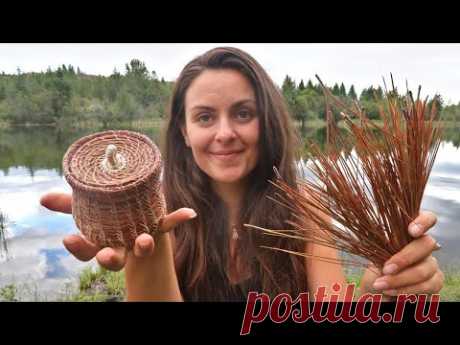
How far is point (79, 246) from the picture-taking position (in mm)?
1384

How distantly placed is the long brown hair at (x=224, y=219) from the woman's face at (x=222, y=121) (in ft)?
0.16

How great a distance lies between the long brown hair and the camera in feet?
5.82

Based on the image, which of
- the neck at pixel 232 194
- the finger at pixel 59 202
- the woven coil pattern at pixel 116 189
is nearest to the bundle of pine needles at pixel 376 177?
the woven coil pattern at pixel 116 189

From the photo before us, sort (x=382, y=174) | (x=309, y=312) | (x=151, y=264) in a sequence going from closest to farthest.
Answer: (x=382, y=174)
(x=151, y=264)
(x=309, y=312)

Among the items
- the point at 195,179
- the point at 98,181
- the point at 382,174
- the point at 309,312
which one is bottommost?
the point at 309,312

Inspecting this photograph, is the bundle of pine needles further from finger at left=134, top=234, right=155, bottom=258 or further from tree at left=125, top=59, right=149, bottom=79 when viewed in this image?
tree at left=125, top=59, right=149, bottom=79

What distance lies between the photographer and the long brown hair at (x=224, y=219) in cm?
177

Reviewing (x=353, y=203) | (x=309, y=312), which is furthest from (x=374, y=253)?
(x=309, y=312)

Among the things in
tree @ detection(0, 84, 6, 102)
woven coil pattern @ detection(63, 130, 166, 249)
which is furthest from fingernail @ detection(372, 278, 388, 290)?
tree @ detection(0, 84, 6, 102)

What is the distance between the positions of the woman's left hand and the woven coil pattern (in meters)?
0.67

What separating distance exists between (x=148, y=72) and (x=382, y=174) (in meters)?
1.01

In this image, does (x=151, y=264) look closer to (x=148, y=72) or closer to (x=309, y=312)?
(x=309, y=312)

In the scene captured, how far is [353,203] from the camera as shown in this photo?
1.25 meters

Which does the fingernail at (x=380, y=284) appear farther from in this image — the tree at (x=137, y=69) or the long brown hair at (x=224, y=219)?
the tree at (x=137, y=69)
